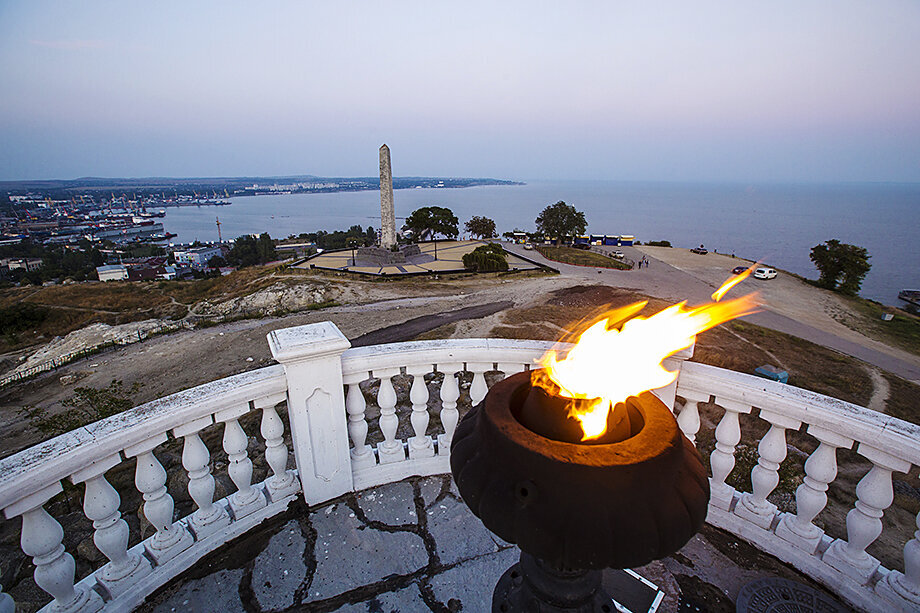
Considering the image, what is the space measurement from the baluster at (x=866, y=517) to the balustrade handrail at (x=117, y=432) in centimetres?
327

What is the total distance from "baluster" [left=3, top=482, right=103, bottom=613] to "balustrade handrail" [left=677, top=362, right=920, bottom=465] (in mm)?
3337

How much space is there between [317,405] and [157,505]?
38.3 inches

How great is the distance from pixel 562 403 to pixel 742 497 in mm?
2380

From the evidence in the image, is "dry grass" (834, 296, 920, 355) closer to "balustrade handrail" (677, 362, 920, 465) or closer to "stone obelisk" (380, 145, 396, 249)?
"balustrade handrail" (677, 362, 920, 465)

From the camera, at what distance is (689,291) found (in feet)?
90.9

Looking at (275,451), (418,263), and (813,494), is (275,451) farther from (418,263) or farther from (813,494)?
(418,263)

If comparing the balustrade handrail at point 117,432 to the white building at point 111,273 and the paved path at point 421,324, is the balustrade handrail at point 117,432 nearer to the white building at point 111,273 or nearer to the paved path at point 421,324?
the paved path at point 421,324

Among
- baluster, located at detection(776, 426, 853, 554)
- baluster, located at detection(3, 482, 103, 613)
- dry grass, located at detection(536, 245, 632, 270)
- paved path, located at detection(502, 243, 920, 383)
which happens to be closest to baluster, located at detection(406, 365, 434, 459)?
baluster, located at detection(3, 482, 103, 613)

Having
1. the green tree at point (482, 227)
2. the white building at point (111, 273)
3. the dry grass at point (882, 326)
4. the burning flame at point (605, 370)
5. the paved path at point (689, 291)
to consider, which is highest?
the burning flame at point (605, 370)

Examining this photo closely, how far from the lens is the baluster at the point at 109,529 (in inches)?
76.4

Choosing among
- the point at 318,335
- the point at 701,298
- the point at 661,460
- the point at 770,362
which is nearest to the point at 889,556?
the point at 661,460

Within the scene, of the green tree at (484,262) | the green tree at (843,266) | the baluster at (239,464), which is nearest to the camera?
the baluster at (239,464)

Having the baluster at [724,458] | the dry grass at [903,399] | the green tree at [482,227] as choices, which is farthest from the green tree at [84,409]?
the green tree at [482,227]

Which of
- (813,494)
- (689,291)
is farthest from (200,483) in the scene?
(689,291)
